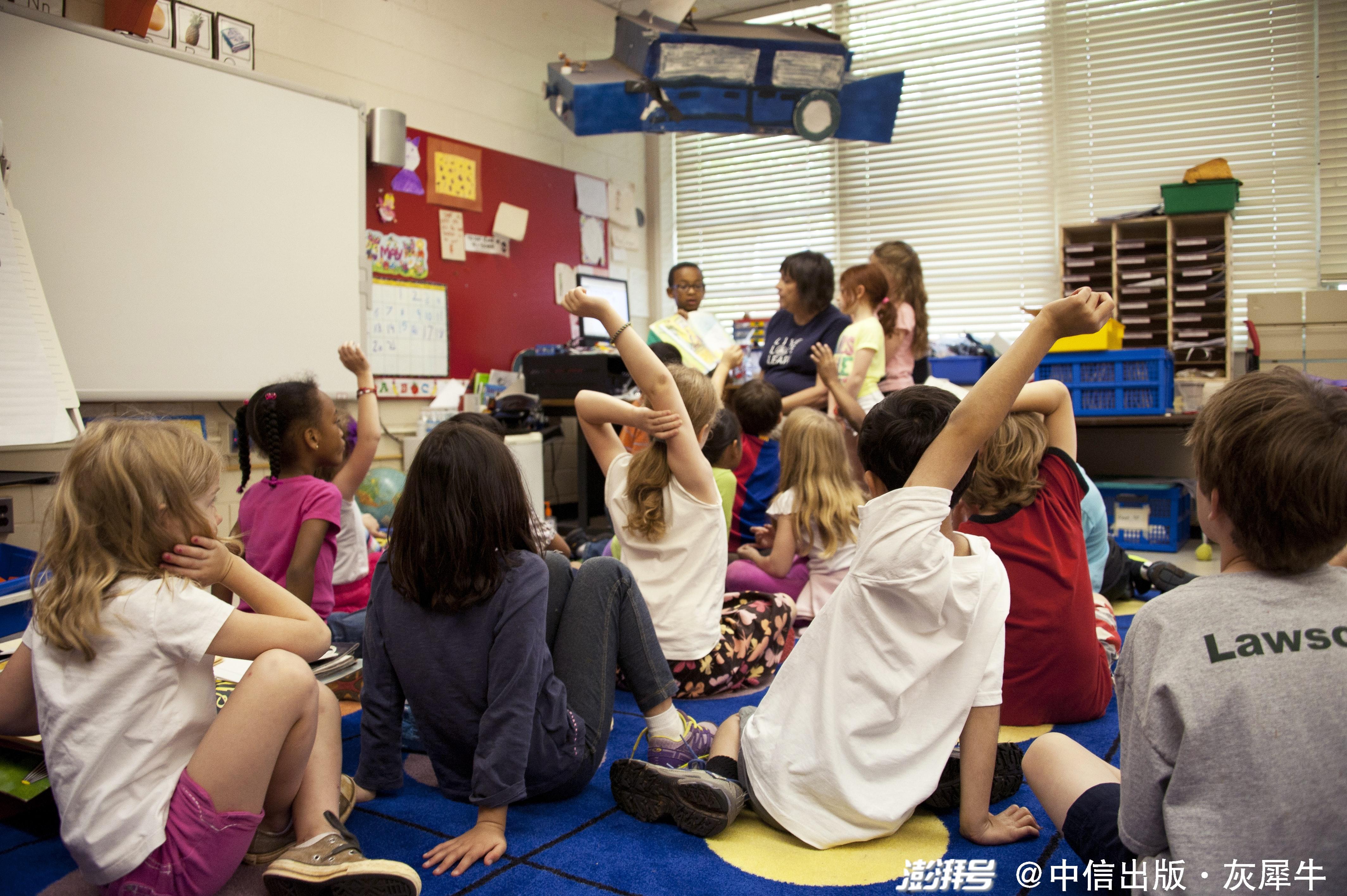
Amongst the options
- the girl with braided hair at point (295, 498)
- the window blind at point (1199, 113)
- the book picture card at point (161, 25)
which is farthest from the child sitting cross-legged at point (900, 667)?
the window blind at point (1199, 113)

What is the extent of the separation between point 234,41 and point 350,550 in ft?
7.68

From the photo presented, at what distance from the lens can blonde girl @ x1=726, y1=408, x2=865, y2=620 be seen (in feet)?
7.49

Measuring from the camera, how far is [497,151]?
4.63m

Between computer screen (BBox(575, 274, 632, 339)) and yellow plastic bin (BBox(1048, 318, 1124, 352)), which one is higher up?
computer screen (BBox(575, 274, 632, 339))

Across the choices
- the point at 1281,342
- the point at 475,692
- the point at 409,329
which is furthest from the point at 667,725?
the point at 1281,342

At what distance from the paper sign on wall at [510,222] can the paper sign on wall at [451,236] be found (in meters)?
0.22

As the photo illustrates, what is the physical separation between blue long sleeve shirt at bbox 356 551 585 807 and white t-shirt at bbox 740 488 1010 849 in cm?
37

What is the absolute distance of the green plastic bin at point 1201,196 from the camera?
4.01 meters

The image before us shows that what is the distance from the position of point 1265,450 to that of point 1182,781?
1.04 feet

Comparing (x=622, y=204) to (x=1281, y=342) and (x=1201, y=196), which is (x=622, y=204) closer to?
(x=1201, y=196)

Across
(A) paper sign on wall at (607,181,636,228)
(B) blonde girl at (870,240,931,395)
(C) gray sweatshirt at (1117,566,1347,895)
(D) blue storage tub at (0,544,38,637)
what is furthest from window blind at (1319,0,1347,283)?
(D) blue storage tub at (0,544,38,637)

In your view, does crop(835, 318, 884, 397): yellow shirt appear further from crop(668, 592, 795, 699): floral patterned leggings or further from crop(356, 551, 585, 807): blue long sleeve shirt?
crop(356, 551, 585, 807): blue long sleeve shirt

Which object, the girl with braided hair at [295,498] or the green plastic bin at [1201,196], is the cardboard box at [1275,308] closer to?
the green plastic bin at [1201,196]

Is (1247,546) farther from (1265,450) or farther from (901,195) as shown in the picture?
(901,195)
